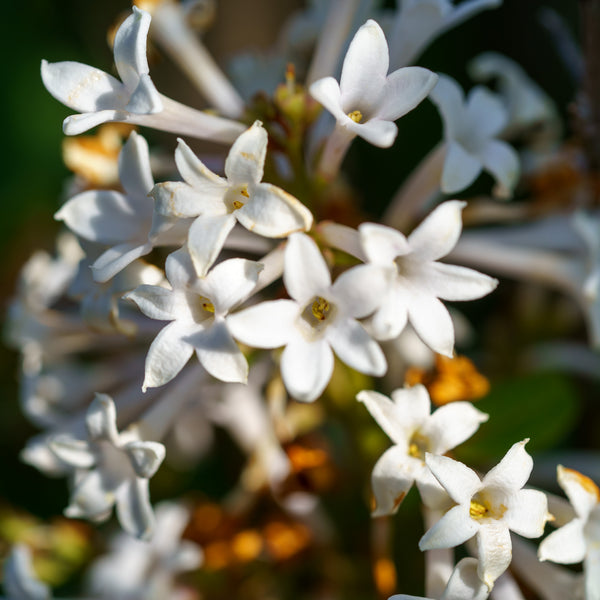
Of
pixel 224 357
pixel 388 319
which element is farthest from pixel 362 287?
pixel 224 357

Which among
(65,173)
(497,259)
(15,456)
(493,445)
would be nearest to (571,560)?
(493,445)

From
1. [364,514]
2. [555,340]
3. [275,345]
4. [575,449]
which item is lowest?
[575,449]

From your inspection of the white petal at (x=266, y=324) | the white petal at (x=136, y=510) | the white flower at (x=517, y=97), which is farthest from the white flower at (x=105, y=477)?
the white flower at (x=517, y=97)

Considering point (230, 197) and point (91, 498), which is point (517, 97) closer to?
point (230, 197)

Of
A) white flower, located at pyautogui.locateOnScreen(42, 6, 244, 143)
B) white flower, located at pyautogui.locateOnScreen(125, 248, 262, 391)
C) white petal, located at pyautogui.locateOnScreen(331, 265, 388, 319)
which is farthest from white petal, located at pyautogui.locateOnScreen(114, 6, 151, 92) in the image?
white petal, located at pyautogui.locateOnScreen(331, 265, 388, 319)

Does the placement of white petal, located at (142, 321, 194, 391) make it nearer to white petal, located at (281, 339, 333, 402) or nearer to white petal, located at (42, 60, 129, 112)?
white petal, located at (281, 339, 333, 402)

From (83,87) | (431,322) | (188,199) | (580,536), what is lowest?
(580,536)

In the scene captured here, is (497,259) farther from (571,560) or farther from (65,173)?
(65,173)
